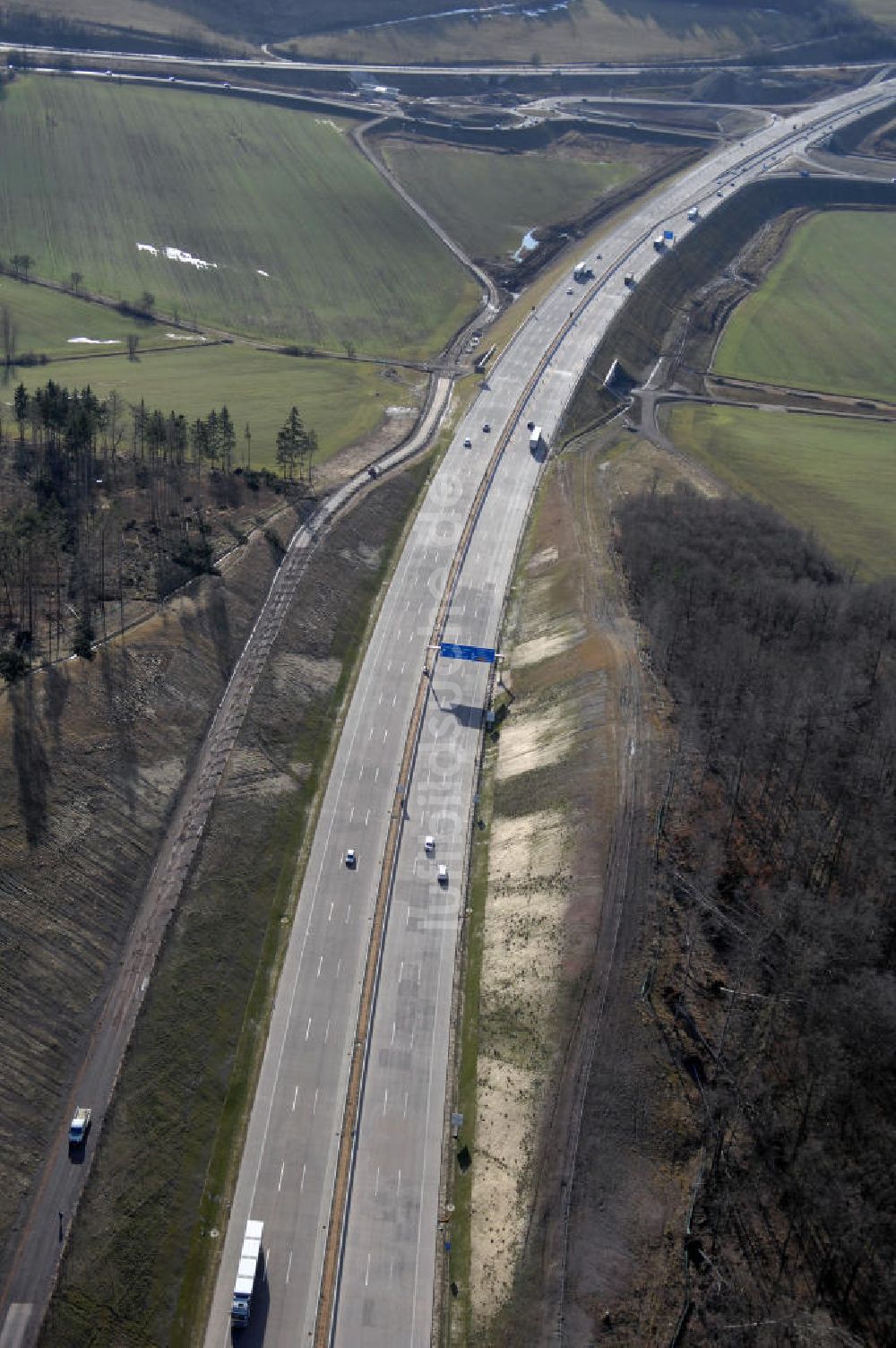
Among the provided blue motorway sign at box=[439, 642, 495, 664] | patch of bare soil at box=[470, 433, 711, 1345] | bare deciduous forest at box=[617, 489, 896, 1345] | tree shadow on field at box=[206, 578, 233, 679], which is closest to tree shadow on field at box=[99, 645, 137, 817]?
tree shadow on field at box=[206, 578, 233, 679]

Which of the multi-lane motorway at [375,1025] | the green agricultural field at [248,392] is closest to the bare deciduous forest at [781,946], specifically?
the multi-lane motorway at [375,1025]

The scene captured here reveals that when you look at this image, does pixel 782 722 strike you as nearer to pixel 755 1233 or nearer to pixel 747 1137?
pixel 747 1137

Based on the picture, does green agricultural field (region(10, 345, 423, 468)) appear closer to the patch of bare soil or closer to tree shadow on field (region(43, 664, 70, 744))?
tree shadow on field (region(43, 664, 70, 744))

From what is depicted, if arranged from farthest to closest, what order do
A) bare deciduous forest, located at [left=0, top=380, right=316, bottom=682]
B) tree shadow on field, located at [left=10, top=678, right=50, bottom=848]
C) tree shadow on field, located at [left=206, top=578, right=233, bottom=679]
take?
tree shadow on field, located at [left=206, top=578, right=233, bottom=679] → bare deciduous forest, located at [left=0, top=380, right=316, bottom=682] → tree shadow on field, located at [left=10, top=678, right=50, bottom=848]

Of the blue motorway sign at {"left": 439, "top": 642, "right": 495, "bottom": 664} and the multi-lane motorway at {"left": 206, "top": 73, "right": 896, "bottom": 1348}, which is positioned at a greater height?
the blue motorway sign at {"left": 439, "top": 642, "right": 495, "bottom": 664}

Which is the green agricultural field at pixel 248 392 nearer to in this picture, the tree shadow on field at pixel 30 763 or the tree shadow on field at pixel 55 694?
the tree shadow on field at pixel 55 694
